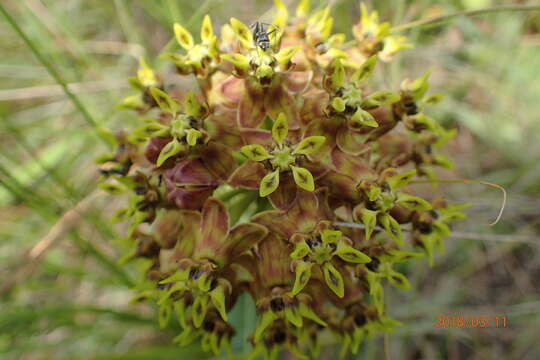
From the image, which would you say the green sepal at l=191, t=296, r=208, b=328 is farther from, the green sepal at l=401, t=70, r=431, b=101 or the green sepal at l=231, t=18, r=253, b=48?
the green sepal at l=401, t=70, r=431, b=101

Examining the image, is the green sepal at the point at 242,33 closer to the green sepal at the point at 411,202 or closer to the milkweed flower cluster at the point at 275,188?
the milkweed flower cluster at the point at 275,188

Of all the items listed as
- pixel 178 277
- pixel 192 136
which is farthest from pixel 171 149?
pixel 178 277

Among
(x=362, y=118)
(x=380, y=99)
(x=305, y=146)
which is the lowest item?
(x=305, y=146)

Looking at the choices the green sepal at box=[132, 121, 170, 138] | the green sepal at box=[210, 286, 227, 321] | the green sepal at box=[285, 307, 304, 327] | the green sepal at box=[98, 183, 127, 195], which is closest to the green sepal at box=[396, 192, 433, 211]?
the green sepal at box=[285, 307, 304, 327]

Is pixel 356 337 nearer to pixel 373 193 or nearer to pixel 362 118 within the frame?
pixel 373 193

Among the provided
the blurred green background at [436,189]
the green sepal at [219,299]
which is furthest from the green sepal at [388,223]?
the blurred green background at [436,189]

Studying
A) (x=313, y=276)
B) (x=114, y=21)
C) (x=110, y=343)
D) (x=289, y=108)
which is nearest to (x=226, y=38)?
(x=289, y=108)

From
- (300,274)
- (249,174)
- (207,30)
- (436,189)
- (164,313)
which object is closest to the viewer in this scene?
(300,274)
